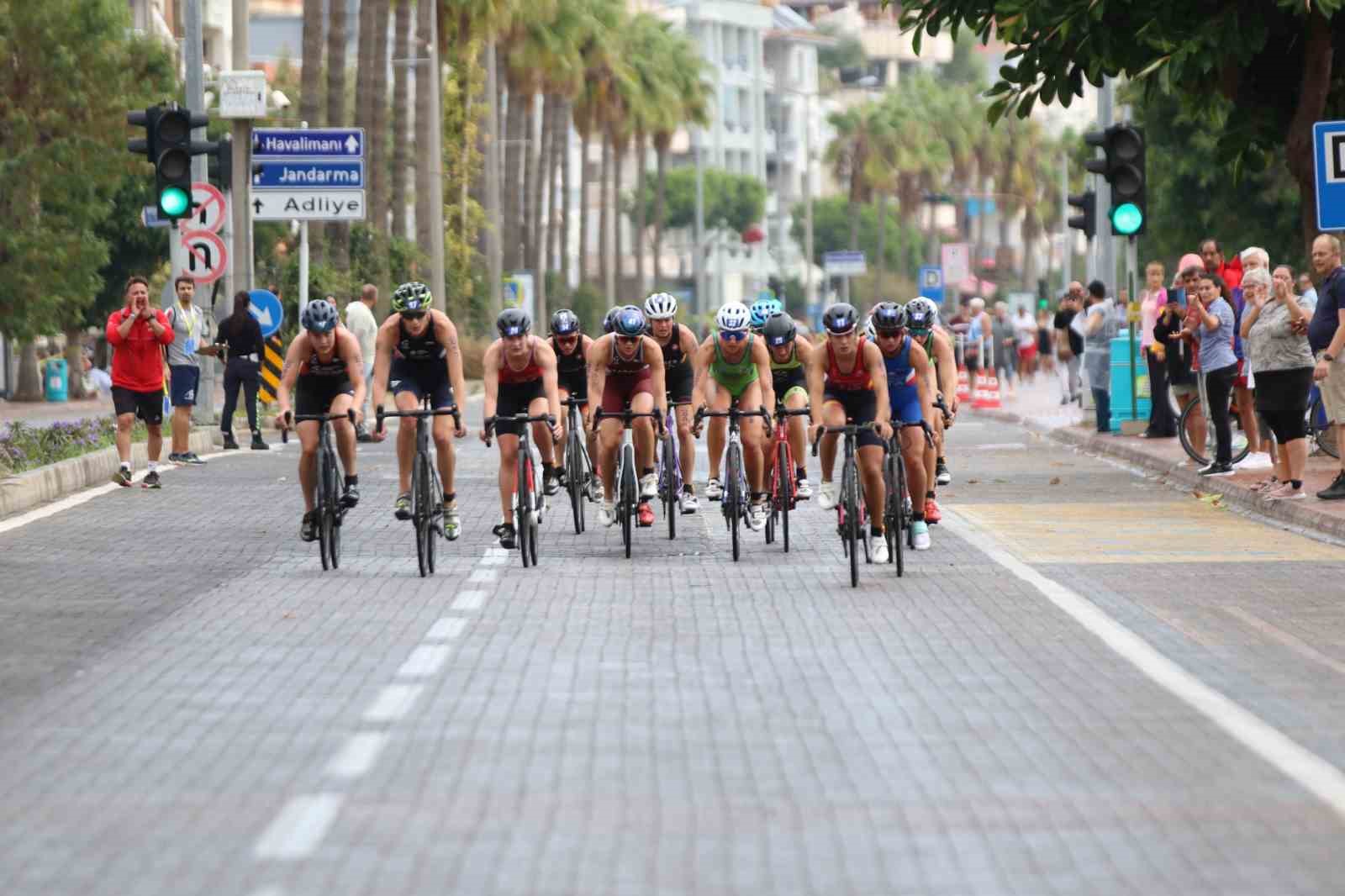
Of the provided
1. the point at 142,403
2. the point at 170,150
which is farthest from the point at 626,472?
the point at 170,150

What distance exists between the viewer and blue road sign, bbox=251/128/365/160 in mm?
36062

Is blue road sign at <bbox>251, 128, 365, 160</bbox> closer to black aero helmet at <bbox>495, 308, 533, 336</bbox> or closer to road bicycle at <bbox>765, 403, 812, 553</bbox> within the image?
road bicycle at <bbox>765, 403, 812, 553</bbox>

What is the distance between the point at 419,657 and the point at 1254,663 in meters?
3.60

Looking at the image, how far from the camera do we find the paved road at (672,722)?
741 cm

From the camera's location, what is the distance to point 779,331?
19.3 m

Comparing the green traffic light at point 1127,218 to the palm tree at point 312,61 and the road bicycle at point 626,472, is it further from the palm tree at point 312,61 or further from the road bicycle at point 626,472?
the palm tree at point 312,61

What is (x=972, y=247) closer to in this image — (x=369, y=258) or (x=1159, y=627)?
(x=369, y=258)

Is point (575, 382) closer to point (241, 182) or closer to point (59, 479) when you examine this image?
point (59, 479)

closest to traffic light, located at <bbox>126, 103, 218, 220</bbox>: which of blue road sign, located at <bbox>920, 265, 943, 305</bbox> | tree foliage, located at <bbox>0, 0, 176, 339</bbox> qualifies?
tree foliage, located at <bbox>0, 0, 176, 339</bbox>

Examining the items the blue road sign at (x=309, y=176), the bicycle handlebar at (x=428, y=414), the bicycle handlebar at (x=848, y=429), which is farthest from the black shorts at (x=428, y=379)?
the blue road sign at (x=309, y=176)

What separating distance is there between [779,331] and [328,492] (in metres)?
4.13

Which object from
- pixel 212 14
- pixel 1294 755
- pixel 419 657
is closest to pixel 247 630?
pixel 419 657

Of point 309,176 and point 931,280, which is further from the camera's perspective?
point 931,280

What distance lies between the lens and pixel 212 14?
258ft
